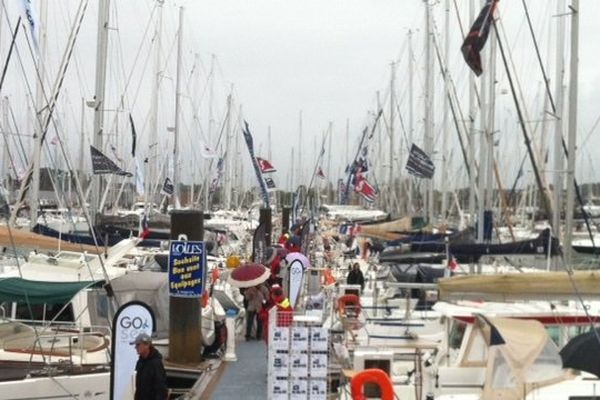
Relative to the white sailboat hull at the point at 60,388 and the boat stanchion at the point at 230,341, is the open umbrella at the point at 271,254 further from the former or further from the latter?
the white sailboat hull at the point at 60,388

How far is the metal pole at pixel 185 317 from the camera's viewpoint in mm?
14594

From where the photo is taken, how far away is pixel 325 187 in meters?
85.8

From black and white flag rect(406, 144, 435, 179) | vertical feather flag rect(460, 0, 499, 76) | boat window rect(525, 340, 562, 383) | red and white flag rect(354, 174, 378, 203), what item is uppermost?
vertical feather flag rect(460, 0, 499, 76)

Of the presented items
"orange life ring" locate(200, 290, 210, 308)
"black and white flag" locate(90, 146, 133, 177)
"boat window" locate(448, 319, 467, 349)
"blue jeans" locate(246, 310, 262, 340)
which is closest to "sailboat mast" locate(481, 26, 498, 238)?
"blue jeans" locate(246, 310, 262, 340)

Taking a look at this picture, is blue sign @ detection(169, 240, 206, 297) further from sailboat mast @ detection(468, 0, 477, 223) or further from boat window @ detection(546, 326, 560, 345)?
sailboat mast @ detection(468, 0, 477, 223)

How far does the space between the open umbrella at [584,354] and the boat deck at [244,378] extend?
490cm

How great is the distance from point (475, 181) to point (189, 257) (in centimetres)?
1550

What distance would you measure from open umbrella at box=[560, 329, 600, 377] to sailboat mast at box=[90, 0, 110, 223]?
15694mm

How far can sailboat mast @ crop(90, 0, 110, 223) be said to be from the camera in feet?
74.4

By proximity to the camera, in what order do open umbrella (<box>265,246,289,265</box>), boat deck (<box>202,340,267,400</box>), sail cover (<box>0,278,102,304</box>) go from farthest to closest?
open umbrella (<box>265,246,289,265</box>)
sail cover (<box>0,278,102,304</box>)
boat deck (<box>202,340,267,400</box>)

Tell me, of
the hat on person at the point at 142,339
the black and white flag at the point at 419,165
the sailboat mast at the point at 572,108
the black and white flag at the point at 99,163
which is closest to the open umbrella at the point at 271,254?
the black and white flag at the point at 99,163

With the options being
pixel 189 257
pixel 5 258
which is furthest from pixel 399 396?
pixel 5 258

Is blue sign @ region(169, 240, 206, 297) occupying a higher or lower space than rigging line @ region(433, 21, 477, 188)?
lower

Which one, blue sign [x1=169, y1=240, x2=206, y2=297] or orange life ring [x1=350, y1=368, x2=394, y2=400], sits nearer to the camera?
orange life ring [x1=350, y1=368, x2=394, y2=400]
